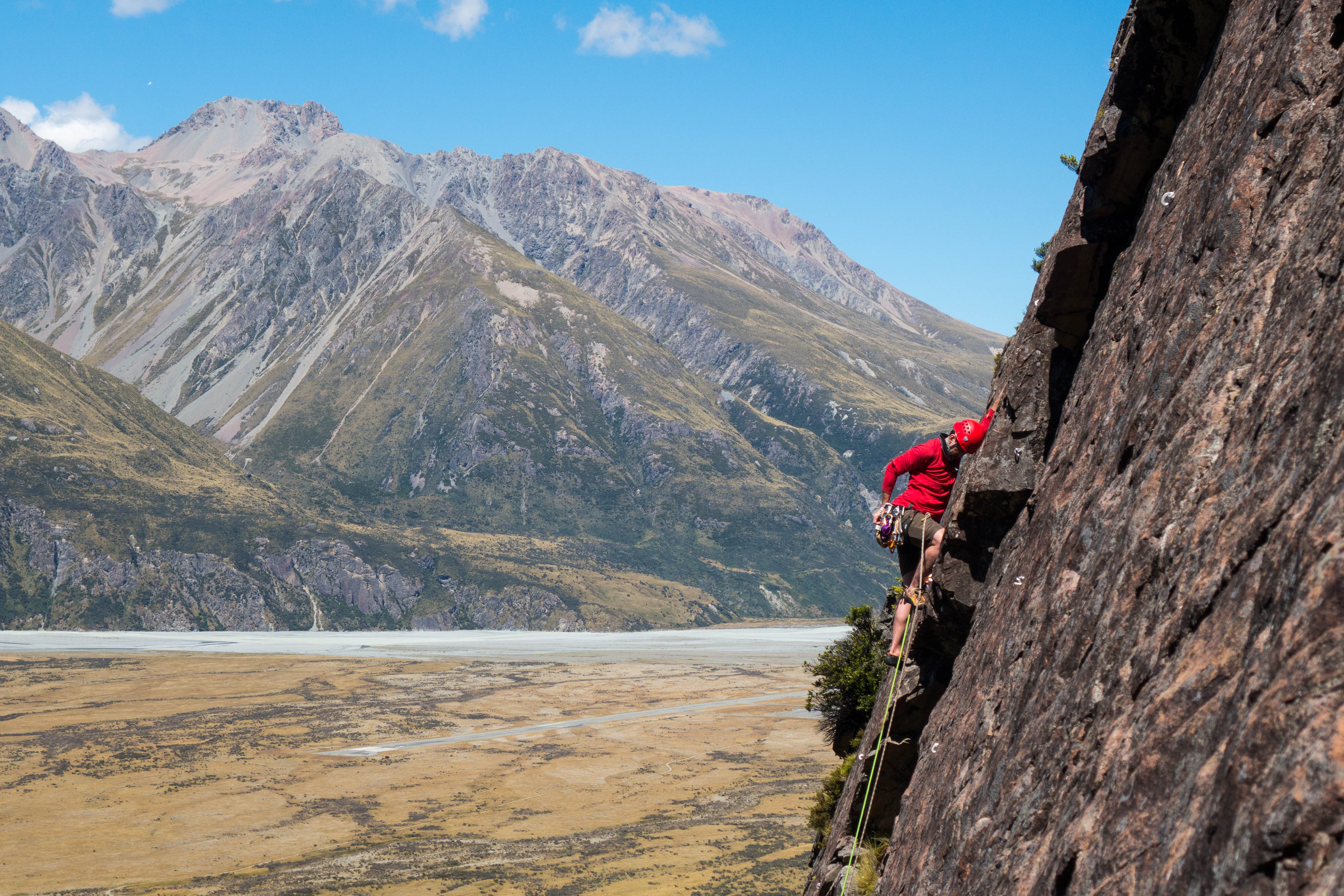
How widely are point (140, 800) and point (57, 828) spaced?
8918 mm

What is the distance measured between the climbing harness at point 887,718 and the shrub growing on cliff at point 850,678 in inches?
467

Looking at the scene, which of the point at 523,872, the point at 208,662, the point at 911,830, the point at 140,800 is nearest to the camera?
the point at 911,830

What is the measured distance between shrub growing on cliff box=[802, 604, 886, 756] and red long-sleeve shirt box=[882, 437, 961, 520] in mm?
12904

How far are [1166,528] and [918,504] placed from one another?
829 centimetres

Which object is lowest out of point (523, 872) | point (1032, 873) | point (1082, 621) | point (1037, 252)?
point (523, 872)

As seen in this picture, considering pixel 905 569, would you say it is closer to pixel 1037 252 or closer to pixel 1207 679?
pixel 1207 679

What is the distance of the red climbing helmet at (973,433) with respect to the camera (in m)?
14.9

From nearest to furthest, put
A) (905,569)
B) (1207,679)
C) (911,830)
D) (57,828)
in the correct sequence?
(1207,679), (911,830), (905,569), (57,828)

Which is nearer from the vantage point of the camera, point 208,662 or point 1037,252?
point 1037,252

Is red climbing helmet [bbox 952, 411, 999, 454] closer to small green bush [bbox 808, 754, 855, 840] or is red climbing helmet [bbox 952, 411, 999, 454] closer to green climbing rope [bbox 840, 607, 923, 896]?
green climbing rope [bbox 840, 607, 923, 896]

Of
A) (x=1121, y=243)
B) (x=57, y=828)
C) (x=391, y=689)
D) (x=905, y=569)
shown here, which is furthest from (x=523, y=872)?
(x=391, y=689)

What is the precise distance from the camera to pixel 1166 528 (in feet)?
27.1

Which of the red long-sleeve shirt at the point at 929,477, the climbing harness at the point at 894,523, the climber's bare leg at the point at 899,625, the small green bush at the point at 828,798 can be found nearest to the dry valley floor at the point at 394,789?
the small green bush at the point at 828,798

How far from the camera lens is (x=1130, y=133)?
13141 mm
